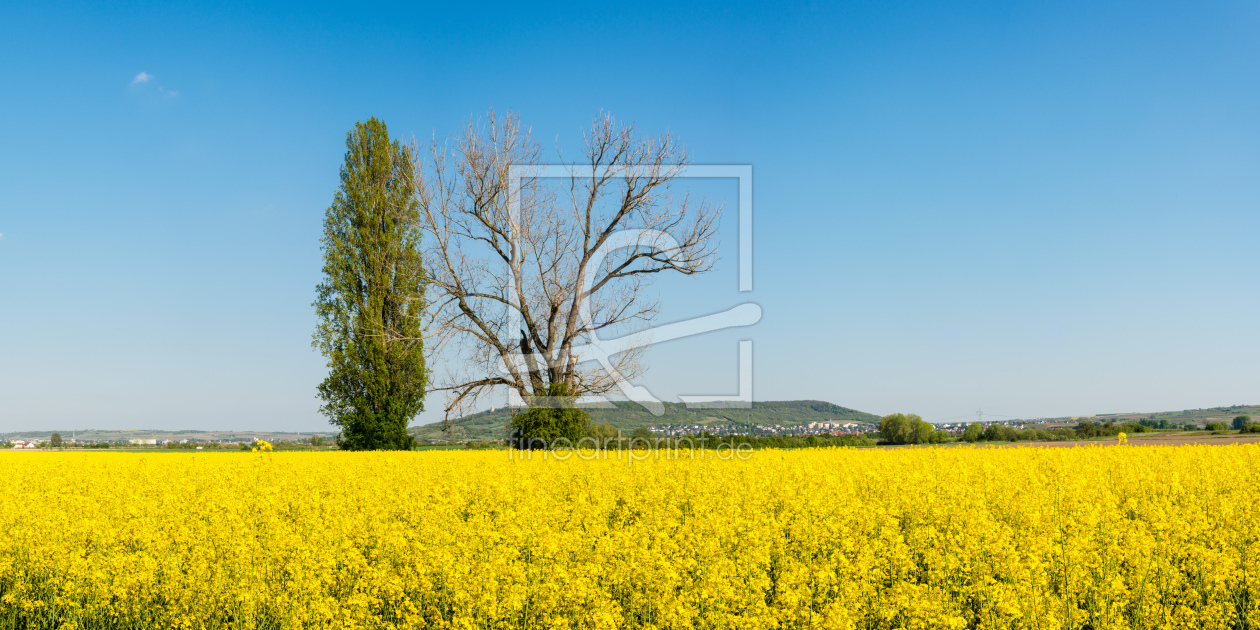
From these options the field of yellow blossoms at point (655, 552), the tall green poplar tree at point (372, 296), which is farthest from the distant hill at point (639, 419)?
the field of yellow blossoms at point (655, 552)

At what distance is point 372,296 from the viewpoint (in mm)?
23031

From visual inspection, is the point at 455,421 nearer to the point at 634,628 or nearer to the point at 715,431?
the point at 715,431

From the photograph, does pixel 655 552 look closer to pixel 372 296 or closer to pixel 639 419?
pixel 639 419

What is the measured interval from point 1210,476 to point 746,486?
20.0 feet

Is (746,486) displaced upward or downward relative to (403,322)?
downward

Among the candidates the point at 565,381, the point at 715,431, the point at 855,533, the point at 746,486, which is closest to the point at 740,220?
the point at 715,431

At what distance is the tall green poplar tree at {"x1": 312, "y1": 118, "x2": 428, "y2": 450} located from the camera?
881 inches

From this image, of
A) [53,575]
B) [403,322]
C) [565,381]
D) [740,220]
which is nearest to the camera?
[53,575]

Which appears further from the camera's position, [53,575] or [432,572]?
[53,575]

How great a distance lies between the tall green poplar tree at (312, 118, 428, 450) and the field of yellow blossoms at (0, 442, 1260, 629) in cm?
1311

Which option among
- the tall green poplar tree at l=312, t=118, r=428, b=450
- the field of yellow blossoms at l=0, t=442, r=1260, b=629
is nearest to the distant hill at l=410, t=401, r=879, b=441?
the tall green poplar tree at l=312, t=118, r=428, b=450

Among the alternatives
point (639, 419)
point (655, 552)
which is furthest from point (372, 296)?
point (655, 552)

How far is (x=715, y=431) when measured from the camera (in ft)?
54.6

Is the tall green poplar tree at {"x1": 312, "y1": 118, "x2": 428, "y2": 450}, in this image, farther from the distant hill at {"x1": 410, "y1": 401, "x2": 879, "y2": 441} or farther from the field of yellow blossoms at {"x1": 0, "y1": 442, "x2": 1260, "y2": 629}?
the field of yellow blossoms at {"x1": 0, "y1": 442, "x2": 1260, "y2": 629}
